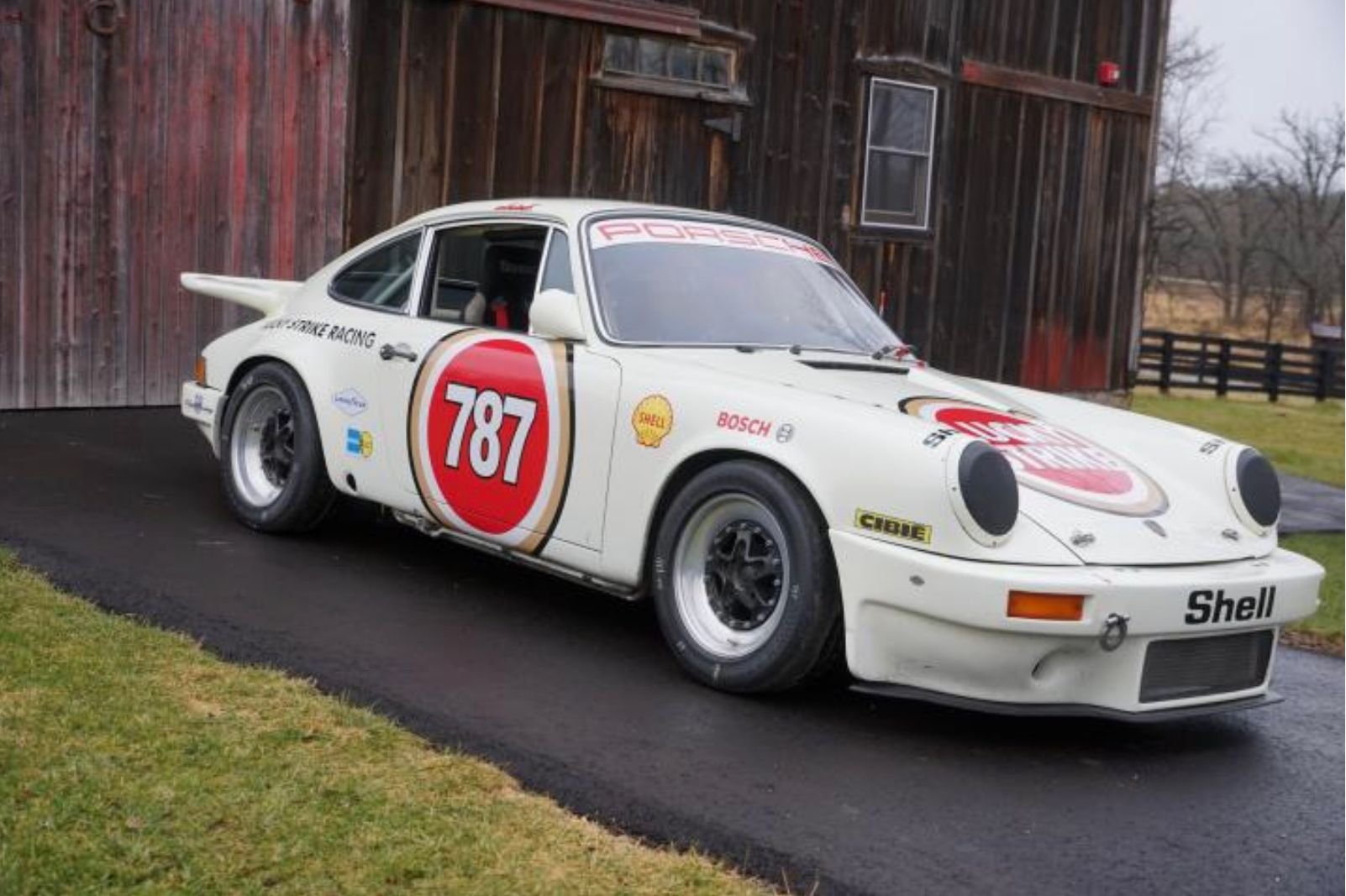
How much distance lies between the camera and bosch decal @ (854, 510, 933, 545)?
4605 millimetres

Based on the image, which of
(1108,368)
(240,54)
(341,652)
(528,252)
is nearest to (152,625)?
(341,652)

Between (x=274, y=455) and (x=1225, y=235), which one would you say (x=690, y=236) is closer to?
(x=274, y=455)

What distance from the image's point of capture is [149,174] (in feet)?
31.5

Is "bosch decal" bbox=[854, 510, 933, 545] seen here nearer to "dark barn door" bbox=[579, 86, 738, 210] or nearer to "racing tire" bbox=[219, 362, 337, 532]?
"racing tire" bbox=[219, 362, 337, 532]

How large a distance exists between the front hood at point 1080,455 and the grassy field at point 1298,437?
2.45 meters

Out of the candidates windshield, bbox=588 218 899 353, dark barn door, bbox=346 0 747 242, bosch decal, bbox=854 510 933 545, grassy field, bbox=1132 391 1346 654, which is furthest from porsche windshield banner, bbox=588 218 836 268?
dark barn door, bbox=346 0 747 242

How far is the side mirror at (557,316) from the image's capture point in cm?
559

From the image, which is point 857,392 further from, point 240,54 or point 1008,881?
point 240,54

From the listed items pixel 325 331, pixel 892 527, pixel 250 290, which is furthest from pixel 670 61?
pixel 892 527

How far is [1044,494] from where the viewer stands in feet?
15.8

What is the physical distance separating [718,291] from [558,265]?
558 millimetres

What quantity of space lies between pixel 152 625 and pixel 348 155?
5640mm

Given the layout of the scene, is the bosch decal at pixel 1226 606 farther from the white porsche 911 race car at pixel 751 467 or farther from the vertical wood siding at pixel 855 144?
the vertical wood siding at pixel 855 144


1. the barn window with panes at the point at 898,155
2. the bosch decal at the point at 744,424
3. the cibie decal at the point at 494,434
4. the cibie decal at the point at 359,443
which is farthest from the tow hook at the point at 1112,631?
the barn window with panes at the point at 898,155
